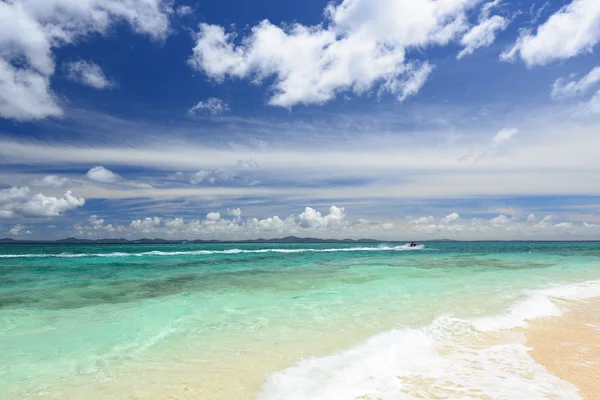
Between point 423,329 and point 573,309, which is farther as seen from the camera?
point 573,309

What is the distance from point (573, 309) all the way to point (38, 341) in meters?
14.7

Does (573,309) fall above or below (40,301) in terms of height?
below

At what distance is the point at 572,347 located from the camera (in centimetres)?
721

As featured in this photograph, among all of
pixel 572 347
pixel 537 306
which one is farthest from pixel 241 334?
pixel 537 306

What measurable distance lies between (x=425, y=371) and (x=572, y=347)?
354cm

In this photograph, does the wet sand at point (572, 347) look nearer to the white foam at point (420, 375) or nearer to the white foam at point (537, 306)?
the white foam at point (420, 375)

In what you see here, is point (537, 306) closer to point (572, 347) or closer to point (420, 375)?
point (572, 347)

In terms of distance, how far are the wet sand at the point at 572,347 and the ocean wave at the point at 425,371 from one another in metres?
0.22

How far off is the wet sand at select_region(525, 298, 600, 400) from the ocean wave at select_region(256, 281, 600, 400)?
223mm

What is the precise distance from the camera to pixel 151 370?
20.8 ft

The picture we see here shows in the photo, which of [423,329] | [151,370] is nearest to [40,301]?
[151,370]

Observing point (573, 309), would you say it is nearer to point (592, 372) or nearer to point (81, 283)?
point (592, 372)

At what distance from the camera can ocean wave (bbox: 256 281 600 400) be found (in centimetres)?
520

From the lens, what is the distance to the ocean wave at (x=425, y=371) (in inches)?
205
